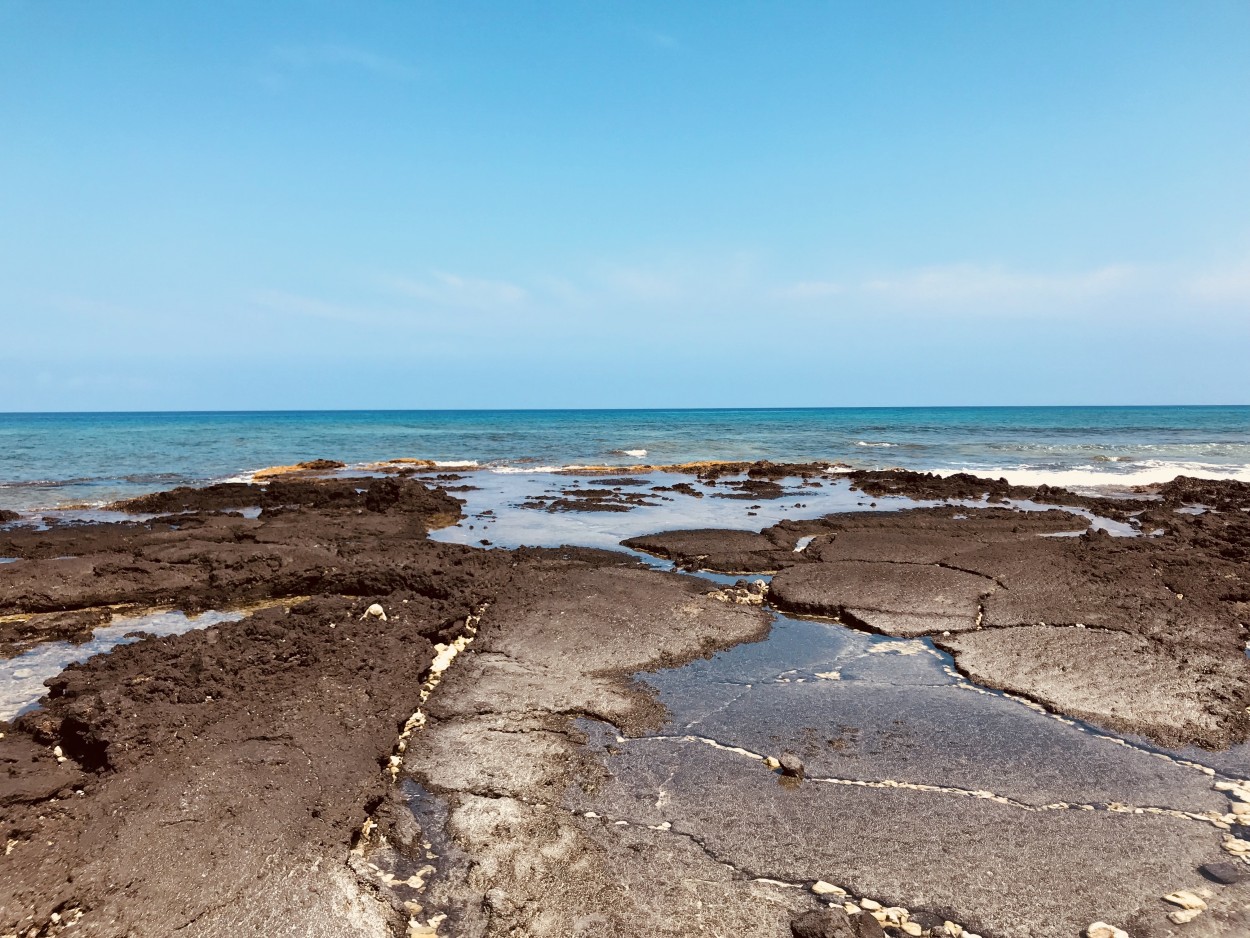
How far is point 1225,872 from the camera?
3996 millimetres

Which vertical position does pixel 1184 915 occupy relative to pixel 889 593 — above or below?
below

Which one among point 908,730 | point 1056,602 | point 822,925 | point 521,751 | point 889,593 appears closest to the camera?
point 822,925

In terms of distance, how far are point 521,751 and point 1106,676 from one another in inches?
211

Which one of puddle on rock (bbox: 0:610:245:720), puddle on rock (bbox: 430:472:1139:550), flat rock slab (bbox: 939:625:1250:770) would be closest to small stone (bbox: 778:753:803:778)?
flat rock slab (bbox: 939:625:1250:770)

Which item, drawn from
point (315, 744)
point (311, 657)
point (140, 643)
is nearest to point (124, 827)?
point (315, 744)

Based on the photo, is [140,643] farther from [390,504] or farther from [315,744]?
[390,504]

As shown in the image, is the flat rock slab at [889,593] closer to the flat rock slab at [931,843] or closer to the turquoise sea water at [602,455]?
the flat rock slab at [931,843]

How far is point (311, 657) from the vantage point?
21.4ft

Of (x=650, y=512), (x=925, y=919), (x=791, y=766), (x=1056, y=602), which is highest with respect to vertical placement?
(x=1056, y=602)

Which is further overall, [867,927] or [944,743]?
[944,743]

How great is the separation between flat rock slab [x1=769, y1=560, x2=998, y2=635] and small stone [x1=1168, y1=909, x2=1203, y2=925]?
4.51m

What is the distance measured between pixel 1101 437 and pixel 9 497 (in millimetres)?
59840

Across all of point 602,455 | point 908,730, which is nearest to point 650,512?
point 908,730

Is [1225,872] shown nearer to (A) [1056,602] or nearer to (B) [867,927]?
(B) [867,927]
